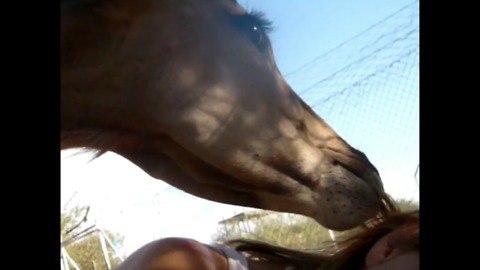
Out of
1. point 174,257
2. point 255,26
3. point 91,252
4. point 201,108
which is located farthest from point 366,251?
point 91,252

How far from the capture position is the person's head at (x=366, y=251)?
62 centimetres

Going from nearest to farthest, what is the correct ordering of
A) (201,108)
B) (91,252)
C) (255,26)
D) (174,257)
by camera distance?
(174,257)
(201,108)
(255,26)
(91,252)

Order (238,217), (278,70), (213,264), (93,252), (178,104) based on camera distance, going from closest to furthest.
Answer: (213,264) < (178,104) < (278,70) < (238,217) < (93,252)

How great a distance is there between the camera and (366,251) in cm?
74

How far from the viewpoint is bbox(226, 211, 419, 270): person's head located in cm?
62

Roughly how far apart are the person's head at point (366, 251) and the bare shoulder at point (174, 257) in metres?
0.11

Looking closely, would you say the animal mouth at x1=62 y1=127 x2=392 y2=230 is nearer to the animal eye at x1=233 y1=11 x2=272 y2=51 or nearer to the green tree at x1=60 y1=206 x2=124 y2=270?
the animal eye at x1=233 y1=11 x2=272 y2=51

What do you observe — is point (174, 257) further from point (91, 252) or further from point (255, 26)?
point (91, 252)

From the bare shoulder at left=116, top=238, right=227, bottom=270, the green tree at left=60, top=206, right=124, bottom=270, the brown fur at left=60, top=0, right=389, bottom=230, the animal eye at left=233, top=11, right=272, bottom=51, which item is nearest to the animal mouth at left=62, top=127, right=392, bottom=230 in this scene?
the brown fur at left=60, top=0, right=389, bottom=230

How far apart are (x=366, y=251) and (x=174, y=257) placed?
23cm
